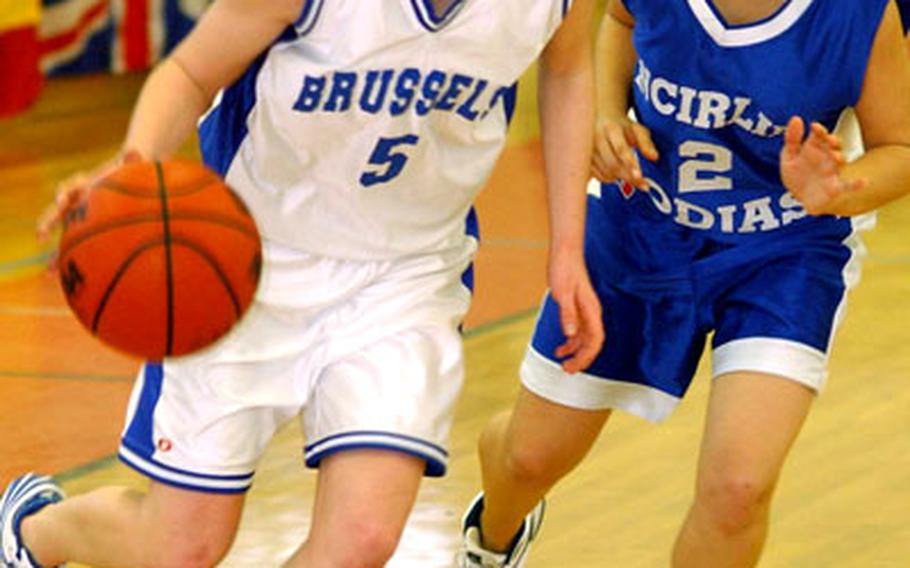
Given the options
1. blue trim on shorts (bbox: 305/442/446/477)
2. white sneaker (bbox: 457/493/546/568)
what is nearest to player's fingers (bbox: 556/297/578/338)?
blue trim on shorts (bbox: 305/442/446/477)

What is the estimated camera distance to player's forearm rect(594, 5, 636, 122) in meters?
3.41

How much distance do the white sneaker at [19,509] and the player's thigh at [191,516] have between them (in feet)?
1.23

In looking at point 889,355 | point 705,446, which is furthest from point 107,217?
point 889,355

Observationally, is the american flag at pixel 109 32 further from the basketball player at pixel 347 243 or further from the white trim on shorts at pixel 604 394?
the basketball player at pixel 347 243

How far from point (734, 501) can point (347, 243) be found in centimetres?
70

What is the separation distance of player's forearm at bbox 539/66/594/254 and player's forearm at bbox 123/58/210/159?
1.80 feet

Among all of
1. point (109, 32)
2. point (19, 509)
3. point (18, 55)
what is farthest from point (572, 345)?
point (109, 32)

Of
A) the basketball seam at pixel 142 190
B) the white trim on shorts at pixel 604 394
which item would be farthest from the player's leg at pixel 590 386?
the basketball seam at pixel 142 190

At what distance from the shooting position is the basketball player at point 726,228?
3.08 meters

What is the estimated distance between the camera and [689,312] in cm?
328

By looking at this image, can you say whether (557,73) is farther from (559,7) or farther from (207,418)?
(207,418)

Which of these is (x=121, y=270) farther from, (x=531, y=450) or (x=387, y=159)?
(x=531, y=450)

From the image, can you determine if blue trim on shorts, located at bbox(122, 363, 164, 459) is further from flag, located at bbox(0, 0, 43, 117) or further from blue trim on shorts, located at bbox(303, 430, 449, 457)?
flag, located at bbox(0, 0, 43, 117)

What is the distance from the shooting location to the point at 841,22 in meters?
3.13
